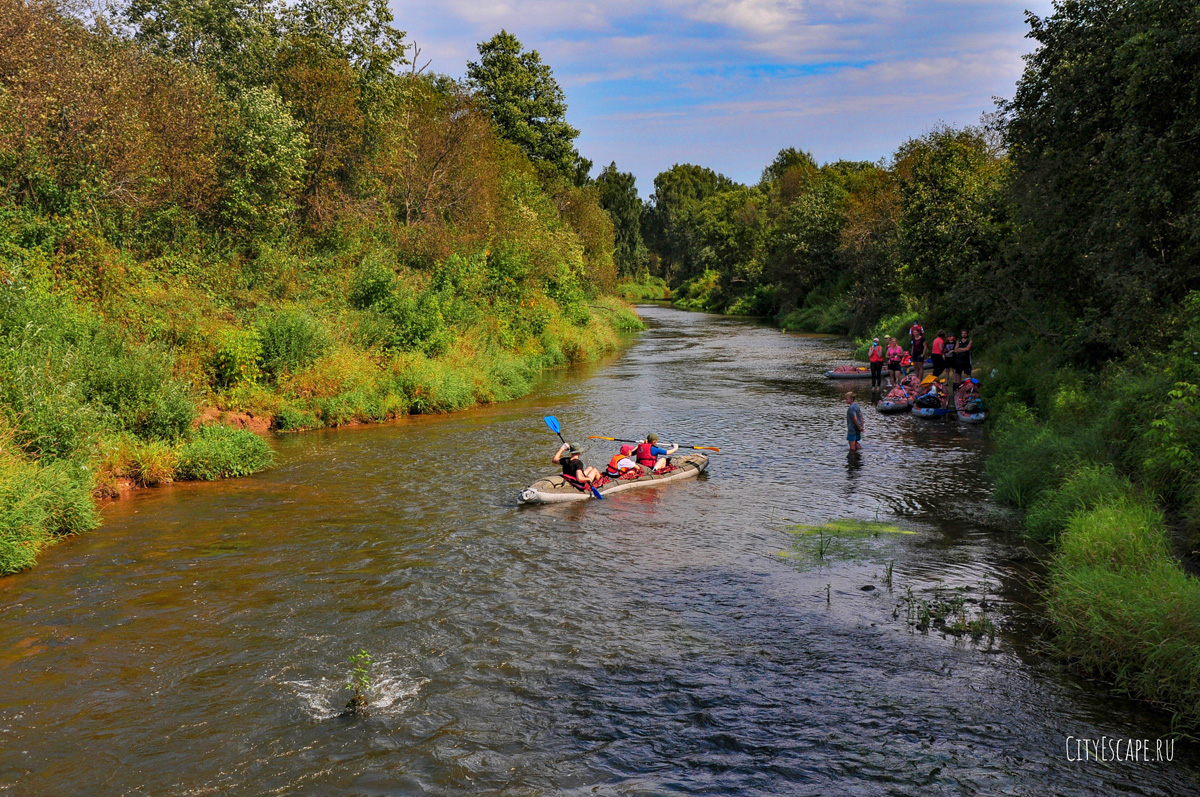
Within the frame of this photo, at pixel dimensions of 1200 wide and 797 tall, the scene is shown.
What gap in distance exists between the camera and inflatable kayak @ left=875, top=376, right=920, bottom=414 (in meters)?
21.7

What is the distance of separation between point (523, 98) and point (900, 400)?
35.4 metres

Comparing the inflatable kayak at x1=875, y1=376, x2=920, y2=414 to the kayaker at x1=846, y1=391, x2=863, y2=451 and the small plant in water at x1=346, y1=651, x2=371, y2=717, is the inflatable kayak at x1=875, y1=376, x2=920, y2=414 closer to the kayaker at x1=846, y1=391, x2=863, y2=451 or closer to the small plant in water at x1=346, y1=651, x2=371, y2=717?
the kayaker at x1=846, y1=391, x2=863, y2=451

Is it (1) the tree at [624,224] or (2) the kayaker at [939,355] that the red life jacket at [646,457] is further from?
(1) the tree at [624,224]

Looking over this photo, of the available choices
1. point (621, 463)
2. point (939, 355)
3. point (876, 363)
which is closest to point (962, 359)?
point (939, 355)

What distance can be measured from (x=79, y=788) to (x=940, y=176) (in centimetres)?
2811

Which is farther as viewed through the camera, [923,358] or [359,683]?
[923,358]

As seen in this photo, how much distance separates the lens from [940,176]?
26844 mm

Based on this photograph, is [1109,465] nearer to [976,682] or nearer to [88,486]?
[976,682]

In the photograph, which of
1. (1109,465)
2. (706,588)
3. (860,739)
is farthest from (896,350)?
(860,739)

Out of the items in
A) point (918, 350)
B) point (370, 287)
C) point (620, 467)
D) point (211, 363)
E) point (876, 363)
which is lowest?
point (620, 467)

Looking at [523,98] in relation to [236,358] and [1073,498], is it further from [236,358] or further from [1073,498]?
[1073,498]

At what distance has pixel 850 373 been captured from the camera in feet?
93.5

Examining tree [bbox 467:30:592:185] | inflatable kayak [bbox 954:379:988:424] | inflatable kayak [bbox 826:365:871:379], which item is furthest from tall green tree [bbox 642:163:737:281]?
inflatable kayak [bbox 954:379:988:424]

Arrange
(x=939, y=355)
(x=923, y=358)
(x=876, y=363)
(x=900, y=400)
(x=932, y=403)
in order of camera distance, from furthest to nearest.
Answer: (x=923, y=358), (x=876, y=363), (x=939, y=355), (x=900, y=400), (x=932, y=403)
